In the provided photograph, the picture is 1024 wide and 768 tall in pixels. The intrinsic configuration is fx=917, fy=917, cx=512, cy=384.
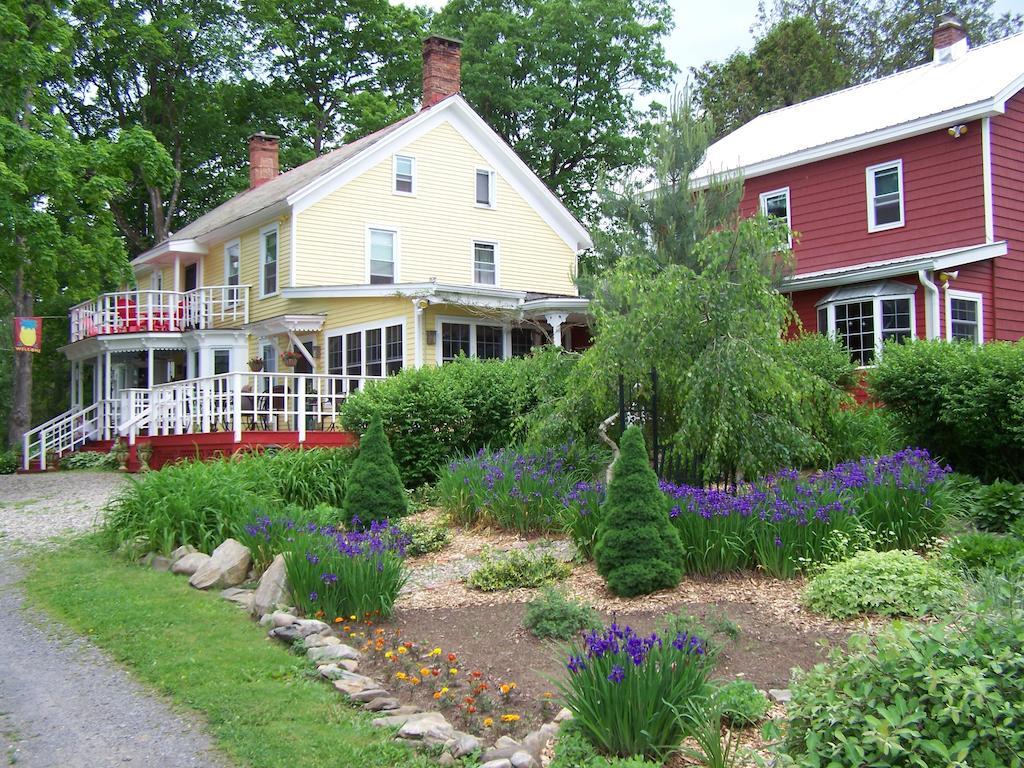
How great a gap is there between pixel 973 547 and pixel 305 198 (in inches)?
715

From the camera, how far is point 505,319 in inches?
772

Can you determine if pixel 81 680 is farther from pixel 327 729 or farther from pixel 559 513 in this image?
pixel 559 513

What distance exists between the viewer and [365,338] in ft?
66.1

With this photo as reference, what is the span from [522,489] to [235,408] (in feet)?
26.9

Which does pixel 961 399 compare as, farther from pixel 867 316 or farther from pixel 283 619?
pixel 283 619

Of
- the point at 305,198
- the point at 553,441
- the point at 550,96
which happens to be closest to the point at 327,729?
the point at 553,441

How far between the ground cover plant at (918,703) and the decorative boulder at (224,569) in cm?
554

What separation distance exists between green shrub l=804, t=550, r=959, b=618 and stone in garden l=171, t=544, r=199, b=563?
574cm

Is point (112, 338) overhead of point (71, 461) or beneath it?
overhead

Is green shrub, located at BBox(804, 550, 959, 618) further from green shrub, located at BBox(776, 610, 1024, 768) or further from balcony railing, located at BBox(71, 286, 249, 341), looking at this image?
balcony railing, located at BBox(71, 286, 249, 341)

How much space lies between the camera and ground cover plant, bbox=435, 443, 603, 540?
9.30 metres

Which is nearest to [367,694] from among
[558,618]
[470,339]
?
[558,618]

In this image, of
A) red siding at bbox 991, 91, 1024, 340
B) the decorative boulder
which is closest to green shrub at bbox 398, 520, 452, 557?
the decorative boulder

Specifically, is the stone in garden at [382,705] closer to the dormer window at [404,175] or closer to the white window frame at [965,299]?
the white window frame at [965,299]
